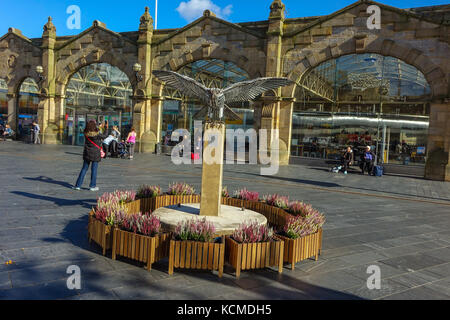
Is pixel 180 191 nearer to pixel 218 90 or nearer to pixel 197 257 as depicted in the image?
pixel 218 90

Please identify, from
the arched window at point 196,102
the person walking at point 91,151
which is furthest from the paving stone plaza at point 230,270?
the arched window at point 196,102

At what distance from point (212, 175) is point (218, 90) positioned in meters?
1.39

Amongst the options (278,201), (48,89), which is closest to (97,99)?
(48,89)

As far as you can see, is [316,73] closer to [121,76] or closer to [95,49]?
[121,76]

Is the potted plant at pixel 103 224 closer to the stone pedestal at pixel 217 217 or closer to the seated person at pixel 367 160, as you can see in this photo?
the stone pedestal at pixel 217 217

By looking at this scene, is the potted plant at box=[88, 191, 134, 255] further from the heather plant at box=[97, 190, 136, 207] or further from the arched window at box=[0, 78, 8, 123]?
the arched window at box=[0, 78, 8, 123]

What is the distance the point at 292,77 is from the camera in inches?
709

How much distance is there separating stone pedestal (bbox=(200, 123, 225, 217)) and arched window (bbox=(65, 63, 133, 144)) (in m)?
18.4

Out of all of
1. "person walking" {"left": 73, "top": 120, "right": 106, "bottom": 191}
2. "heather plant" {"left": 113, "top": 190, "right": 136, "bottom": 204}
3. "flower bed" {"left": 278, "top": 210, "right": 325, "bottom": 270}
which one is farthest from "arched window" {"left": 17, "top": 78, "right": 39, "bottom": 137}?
"flower bed" {"left": 278, "top": 210, "right": 325, "bottom": 270}

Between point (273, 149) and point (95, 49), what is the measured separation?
13480 mm

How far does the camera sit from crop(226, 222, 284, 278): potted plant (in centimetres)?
415
